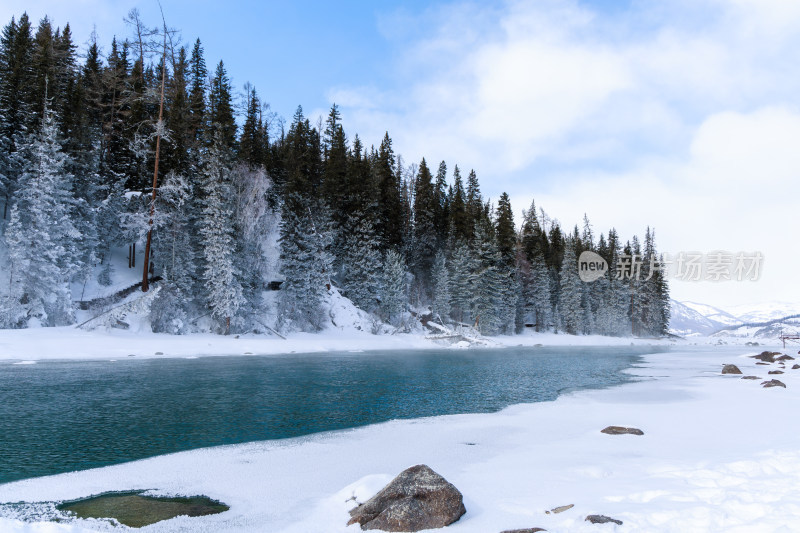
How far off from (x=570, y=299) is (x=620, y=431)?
233 feet

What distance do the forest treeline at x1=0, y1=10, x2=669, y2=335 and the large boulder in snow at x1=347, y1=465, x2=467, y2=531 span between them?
116ft

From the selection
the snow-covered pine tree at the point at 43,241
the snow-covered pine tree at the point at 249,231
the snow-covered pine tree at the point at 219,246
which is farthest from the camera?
the snow-covered pine tree at the point at 249,231

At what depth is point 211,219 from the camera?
40.5m

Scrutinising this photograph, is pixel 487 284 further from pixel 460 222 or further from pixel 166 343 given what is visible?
pixel 166 343

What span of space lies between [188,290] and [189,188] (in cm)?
923

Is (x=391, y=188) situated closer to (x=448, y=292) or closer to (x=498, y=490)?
(x=448, y=292)

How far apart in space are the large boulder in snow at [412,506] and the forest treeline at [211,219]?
3541 cm

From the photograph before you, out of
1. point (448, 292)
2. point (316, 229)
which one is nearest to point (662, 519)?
point (316, 229)

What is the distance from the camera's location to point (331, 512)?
6.92 m

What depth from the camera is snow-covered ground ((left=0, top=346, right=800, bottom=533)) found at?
6.14m

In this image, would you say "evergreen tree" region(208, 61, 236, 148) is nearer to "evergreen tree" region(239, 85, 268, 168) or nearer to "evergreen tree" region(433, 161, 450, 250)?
"evergreen tree" region(239, 85, 268, 168)

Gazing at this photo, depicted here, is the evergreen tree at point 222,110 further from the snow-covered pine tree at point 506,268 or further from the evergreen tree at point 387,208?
the snow-covered pine tree at point 506,268

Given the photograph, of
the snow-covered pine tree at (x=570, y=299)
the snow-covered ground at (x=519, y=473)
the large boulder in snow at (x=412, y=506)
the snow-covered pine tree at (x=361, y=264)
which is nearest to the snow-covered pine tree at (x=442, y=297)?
the snow-covered pine tree at (x=361, y=264)

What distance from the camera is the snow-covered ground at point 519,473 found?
20.1 feet
